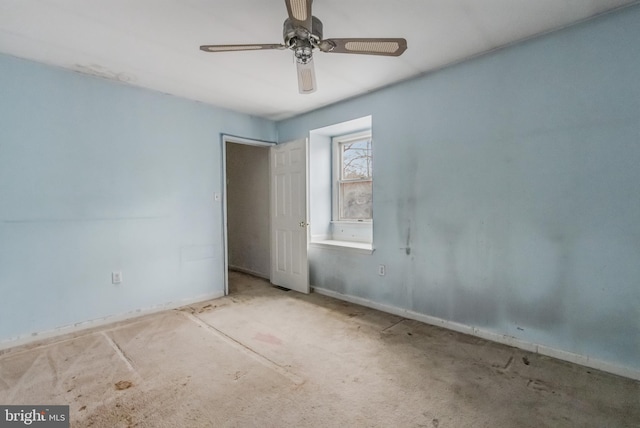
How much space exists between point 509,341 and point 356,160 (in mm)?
2682

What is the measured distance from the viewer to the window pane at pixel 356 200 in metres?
3.95

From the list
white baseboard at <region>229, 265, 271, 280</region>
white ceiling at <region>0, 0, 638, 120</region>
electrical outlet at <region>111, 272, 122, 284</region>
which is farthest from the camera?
white baseboard at <region>229, 265, 271, 280</region>

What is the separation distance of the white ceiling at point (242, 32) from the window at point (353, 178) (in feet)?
3.61

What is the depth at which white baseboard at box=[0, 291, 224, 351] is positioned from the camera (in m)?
2.53

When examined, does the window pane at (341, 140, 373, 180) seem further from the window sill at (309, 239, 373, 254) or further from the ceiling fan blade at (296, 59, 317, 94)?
the ceiling fan blade at (296, 59, 317, 94)

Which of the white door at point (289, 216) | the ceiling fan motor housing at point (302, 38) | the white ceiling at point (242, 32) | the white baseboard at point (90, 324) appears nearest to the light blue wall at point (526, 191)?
the white ceiling at point (242, 32)

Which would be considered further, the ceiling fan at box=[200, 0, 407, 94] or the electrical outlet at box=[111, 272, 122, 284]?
the electrical outlet at box=[111, 272, 122, 284]

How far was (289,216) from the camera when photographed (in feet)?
13.6

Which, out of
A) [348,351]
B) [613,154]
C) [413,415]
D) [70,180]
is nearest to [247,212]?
[70,180]

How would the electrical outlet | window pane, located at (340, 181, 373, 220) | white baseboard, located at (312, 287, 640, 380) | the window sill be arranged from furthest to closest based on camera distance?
window pane, located at (340, 181, 373, 220), the window sill, the electrical outlet, white baseboard, located at (312, 287, 640, 380)

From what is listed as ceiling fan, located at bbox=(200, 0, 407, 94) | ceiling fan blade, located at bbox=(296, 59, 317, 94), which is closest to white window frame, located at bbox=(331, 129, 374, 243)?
ceiling fan blade, located at bbox=(296, 59, 317, 94)

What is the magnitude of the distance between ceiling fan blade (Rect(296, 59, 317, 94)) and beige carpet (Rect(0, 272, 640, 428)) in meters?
2.09

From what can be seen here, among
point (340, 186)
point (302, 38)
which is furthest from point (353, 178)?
point (302, 38)

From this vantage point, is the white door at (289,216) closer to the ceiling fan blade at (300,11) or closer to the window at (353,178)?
the window at (353,178)
